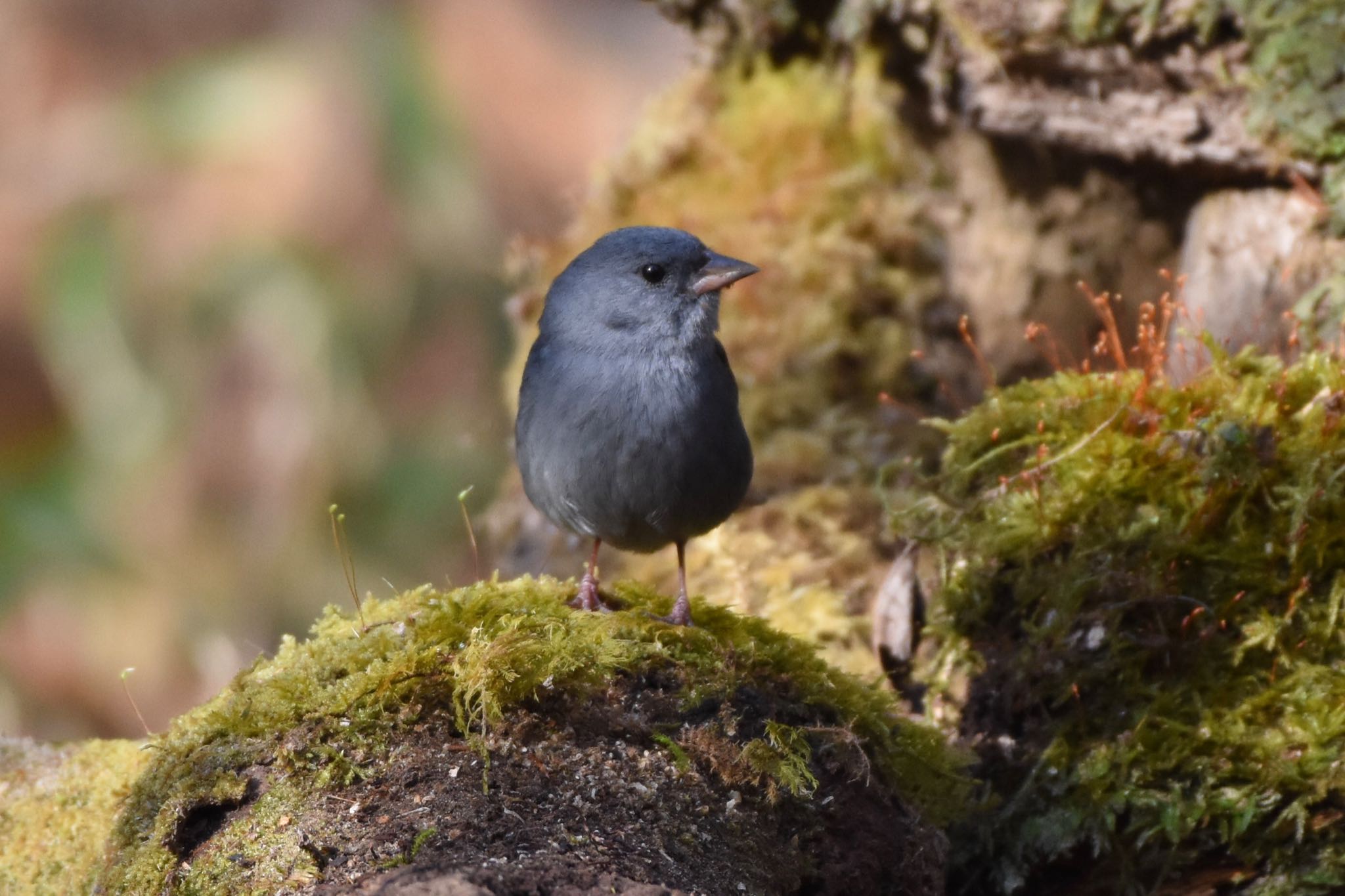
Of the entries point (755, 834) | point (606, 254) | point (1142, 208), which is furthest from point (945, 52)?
point (755, 834)

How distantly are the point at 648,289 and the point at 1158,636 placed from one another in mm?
1941

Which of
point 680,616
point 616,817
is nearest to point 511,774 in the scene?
point 616,817

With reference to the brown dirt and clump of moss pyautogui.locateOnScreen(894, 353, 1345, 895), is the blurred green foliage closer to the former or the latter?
clump of moss pyautogui.locateOnScreen(894, 353, 1345, 895)

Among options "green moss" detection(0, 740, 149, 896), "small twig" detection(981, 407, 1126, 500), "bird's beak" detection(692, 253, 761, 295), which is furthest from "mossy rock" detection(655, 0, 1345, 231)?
"green moss" detection(0, 740, 149, 896)

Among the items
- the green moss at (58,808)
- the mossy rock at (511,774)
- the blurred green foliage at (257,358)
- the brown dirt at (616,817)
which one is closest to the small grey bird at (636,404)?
the mossy rock at (511,774)

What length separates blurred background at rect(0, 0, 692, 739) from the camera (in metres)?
8.70

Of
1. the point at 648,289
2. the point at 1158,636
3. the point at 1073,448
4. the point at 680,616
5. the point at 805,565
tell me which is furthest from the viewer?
the point at 805,565

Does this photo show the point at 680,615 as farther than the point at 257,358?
No

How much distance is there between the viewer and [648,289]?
12.8ft

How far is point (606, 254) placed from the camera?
3.95m

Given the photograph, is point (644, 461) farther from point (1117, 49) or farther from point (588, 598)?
point (1117, 49)

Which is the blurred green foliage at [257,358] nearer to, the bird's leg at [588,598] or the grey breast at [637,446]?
the grey breast at [637,446]

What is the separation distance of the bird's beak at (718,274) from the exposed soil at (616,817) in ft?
4.55

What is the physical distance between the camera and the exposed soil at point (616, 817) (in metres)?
2.43
